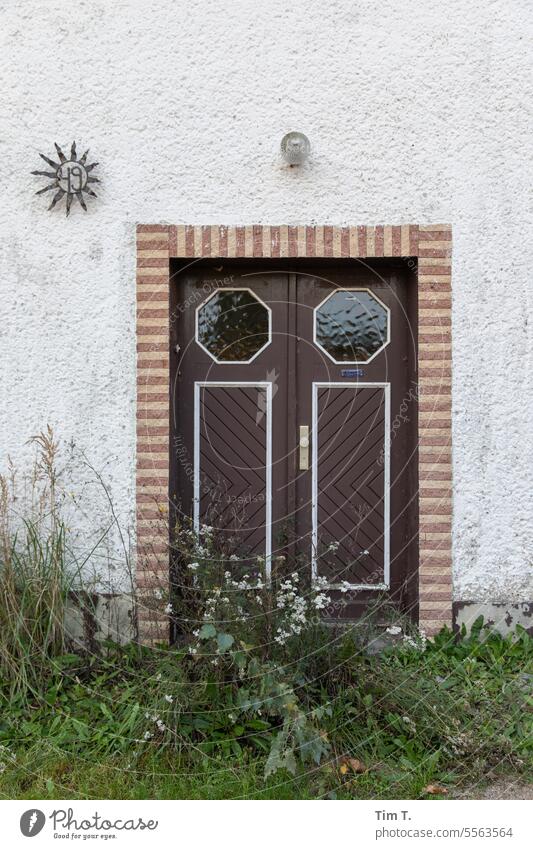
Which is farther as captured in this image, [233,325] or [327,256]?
[233,325]

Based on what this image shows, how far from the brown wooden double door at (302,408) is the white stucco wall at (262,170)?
372 mm

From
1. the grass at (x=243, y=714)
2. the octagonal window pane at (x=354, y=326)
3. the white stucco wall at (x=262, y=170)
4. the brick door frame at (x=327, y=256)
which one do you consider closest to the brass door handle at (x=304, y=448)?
the octagonal window pane at (x=354, y=326)

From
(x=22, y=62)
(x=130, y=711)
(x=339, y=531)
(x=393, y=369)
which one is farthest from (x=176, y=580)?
(x=22, y=62)

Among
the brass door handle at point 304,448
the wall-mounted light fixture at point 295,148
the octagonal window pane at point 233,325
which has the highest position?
the wall-mounted light fixture at point 295,148

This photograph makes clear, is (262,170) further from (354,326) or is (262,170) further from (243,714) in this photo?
(243,714)

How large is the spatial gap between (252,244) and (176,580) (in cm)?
194

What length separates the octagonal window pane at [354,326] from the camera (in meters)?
4.69

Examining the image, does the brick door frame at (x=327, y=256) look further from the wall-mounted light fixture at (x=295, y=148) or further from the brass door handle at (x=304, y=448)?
the brass door handle at (x=304, y=448)

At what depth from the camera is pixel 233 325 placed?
470 centimetres

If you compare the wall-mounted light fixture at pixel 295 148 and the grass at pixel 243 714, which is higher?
the wall-mounted light fixture at pixel 295 148

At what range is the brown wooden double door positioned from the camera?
4648mm

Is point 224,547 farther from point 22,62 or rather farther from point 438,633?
point 22,62

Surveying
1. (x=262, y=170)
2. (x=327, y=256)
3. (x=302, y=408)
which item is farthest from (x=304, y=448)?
(x=262, y=170)

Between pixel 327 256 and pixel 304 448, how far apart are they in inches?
44.8
